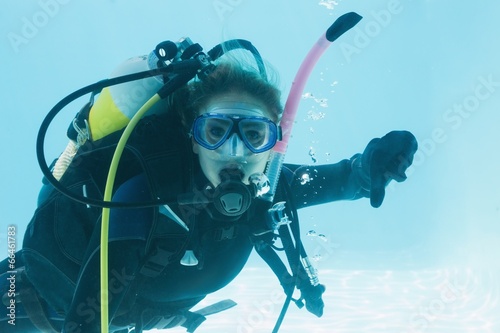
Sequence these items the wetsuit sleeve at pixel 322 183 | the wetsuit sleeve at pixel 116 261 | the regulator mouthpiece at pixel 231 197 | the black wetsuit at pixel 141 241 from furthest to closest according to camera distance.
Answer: the wetsuit sleeve at pixel 322 183 → the regulator mouthpiece at pixel 231 197 → the black wetsuit at pixel 141 241 → the wetsuit sleeve at pixel 116 261

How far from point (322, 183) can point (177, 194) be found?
134 cm

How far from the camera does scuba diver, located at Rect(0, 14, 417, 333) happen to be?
6.86ft

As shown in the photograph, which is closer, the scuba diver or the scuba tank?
the scuba diver

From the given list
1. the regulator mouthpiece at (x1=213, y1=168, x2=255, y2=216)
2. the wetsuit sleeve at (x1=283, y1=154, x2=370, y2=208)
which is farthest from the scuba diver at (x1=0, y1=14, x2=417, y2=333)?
the wetsuit sleeve at (x1=283, y1=154, x2=370, y2=208)

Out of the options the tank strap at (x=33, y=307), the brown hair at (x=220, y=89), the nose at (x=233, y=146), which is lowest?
the tank strap at (x=33, y=307)

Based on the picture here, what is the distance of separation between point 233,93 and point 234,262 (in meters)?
1.08

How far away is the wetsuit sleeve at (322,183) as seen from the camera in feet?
9.72

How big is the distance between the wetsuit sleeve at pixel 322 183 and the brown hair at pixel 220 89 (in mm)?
685

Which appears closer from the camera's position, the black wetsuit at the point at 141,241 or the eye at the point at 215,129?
the black wetsuit at the point at 141,241

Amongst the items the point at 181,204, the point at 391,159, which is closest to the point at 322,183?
the point at 391,159

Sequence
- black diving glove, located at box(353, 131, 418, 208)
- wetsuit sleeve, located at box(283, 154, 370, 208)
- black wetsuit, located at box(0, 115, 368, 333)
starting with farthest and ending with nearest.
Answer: wetsuit sleeve, located at box(283, 154, 370, 208)
black diving glove, located at box(353, 131, 418, 208)
black wetsuit, located at box(0, 115, 368, 333)

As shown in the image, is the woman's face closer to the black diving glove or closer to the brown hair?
the brown hair

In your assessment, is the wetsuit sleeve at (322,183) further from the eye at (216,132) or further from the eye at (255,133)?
the eye at (216,132)

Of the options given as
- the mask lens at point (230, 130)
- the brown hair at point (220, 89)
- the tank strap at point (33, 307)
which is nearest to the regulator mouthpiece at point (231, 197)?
the mask lens at point (230, 130)
